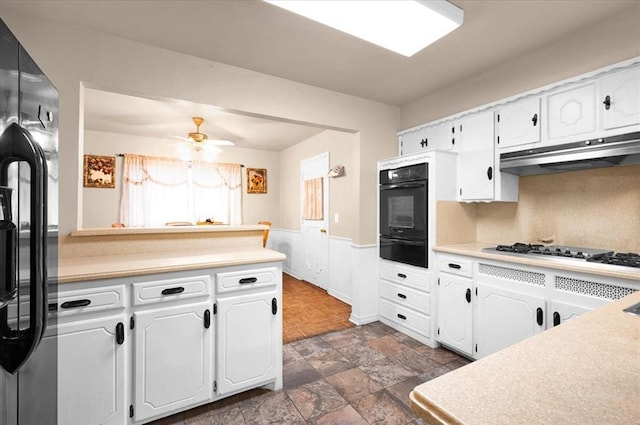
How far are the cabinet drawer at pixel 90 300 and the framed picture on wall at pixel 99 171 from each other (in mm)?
4001

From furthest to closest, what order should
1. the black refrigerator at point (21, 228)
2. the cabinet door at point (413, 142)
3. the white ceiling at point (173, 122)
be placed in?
the white ceiling at point (173, 122) < the cabinet door at point (413, 142) < the black refrigerator at point (21, 228)

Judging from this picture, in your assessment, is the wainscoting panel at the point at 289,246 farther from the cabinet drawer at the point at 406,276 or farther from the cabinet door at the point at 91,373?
the cabinet door at the point at 91,373

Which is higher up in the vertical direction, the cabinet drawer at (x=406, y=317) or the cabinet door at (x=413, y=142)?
the cabinet door at (x=413, y=142)

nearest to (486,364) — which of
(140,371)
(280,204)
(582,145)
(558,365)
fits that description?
(558,365)

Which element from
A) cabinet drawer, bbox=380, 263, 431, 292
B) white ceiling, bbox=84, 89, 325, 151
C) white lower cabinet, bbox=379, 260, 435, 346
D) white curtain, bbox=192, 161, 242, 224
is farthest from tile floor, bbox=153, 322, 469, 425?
white curtain, bbox=192, 161, 242, 224

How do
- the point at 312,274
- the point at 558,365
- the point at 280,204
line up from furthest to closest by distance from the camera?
1. the point at 280,204
2. the point at 312,274
3. the point at 558,365

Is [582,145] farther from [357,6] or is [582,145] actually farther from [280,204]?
[280,204]

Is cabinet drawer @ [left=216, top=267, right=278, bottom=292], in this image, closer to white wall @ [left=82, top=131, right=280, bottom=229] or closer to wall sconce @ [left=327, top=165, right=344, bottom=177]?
wall sconce @ [left=327, top=165, right=344, bottom=177]

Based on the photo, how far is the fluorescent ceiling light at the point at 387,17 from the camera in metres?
1.64

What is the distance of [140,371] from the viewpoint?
164 centimetres

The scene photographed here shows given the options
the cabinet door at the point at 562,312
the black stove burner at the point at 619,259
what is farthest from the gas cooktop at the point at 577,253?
the cabinet door at the point at 562,312

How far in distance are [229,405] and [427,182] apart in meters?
2.33

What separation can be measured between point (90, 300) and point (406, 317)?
2571 millimetres

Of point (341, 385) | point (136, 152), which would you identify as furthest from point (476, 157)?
point (136, 152)
